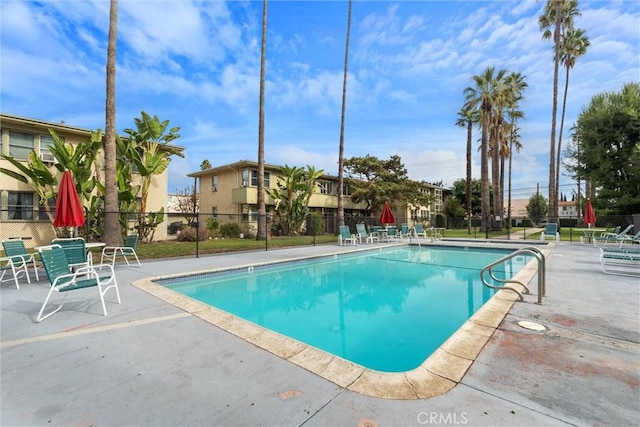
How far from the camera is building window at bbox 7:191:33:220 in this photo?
1421 cm

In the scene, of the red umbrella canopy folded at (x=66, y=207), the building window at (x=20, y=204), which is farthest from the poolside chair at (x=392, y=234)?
the building window at (x=20, y=204)

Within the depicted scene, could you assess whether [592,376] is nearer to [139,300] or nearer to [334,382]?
[334,382]

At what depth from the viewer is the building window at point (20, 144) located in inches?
563

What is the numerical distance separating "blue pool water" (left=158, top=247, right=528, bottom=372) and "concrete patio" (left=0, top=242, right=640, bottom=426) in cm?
130

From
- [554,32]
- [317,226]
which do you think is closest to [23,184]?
[317,226]

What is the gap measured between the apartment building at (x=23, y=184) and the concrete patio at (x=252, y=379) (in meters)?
13.9

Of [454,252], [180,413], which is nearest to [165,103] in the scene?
[454,252]

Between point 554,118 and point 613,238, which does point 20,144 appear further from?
point 554,118

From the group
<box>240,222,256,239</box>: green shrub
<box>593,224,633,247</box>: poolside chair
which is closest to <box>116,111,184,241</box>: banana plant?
<box>240,222,256,239</box>: green shrub

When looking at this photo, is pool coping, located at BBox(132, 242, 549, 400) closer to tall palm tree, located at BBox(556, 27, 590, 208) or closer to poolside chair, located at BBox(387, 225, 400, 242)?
poolside chair, located at BBox(387, 225, 400, 242)

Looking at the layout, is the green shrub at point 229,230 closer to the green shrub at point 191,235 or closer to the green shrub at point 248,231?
the green shrub at point 248,231

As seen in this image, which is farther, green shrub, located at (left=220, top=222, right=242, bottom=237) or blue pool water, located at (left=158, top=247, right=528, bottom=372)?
green shrub, located at (left=220, top=222, right=242, bottom=237)

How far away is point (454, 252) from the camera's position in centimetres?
1458

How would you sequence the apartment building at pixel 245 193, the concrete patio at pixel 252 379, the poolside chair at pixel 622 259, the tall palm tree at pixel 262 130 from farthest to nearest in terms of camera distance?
the apartment building at pixel 245 193 → the tall palm tree at pixel 262 130 → the poolside chair at pixel 622 259 → the concrete patio at pixel 252 379
